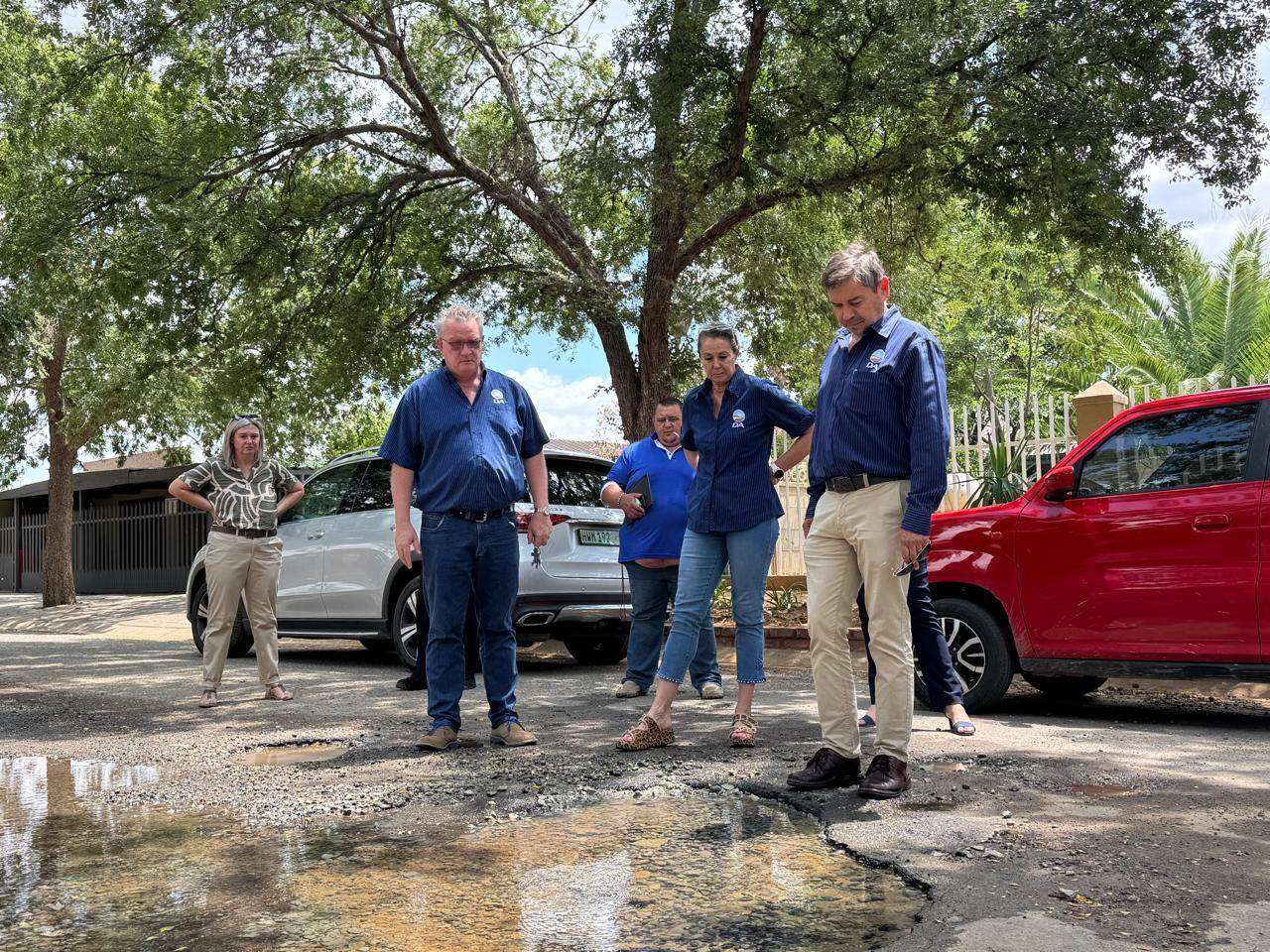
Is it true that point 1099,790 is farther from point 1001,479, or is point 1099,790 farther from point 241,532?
point 1001,479

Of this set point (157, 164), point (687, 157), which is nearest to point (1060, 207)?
point (687, 157)

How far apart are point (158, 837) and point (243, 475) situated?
4389mm

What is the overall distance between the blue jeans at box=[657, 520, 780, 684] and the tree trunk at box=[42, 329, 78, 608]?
19319 mm

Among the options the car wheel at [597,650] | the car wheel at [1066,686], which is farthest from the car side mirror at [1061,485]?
the car wheel at [597,650]

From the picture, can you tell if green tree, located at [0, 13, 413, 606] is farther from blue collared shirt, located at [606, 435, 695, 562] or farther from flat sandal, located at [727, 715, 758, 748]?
flat sandal, located at [727, 715, 758, 748]

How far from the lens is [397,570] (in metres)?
9.36

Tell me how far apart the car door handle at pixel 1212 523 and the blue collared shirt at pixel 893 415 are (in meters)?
2.19

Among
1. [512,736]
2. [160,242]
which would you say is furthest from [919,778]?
[160,242]

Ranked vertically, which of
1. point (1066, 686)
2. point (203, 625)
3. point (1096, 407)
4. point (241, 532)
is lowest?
point (1066, 686)

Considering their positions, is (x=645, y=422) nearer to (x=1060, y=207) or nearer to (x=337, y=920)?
(x=1060, y=207)

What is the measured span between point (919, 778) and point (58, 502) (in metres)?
21.5

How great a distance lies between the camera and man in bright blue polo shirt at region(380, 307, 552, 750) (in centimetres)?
567

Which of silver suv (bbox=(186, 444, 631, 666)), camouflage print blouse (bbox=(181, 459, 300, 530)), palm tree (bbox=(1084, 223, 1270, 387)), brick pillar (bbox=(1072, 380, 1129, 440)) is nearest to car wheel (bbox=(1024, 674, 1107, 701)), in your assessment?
silver suv (bbox=(186, 444, 631, 666))

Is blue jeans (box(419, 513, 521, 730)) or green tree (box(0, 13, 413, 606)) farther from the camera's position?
green tree (box(0, 13, 413, 606))
